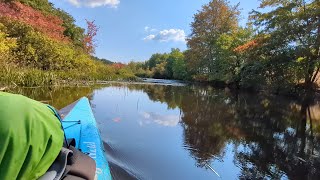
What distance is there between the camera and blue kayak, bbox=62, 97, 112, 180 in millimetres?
2412

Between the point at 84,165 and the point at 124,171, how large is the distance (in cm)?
222

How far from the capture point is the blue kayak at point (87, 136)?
7.91 ft

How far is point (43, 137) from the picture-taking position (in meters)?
1.06

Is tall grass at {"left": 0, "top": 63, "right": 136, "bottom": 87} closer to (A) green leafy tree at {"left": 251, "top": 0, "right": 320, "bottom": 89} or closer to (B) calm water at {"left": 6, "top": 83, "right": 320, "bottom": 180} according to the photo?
(B) calm water at {"left": 6, "top": 83, "right": 320, "bottom": 180}

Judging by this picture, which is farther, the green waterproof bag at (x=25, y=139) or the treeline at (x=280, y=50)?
the treeline at (x=280, y=50)

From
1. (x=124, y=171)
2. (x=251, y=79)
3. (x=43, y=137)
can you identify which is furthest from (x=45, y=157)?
(x=251, y=79)

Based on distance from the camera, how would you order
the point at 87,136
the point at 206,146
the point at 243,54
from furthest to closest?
the point at 243,54 < the point at 206,146 < the point at 87,136

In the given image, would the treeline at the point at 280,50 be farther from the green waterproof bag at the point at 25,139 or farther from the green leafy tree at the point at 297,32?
the green waterproof bag at the point at 25,139

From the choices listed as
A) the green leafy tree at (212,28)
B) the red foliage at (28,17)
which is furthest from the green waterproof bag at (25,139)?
the green leafy tree at (212,28)

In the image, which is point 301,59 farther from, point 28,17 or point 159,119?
point 28,17

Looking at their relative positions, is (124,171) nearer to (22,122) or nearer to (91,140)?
(91,140)

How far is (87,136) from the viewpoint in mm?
3023

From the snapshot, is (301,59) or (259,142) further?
(301,59)

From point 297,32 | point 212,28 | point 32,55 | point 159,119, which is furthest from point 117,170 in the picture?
point 212,28
